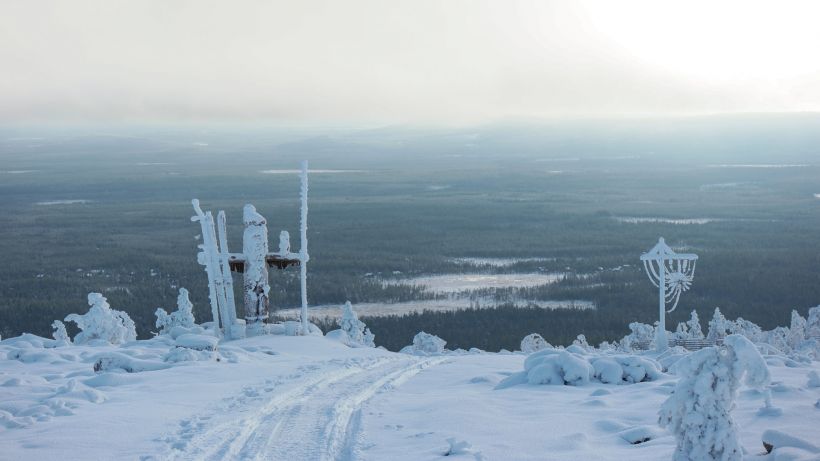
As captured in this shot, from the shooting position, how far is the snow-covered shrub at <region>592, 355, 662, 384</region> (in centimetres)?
1562

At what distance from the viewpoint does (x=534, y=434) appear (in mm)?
12008

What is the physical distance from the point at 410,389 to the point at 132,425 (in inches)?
193

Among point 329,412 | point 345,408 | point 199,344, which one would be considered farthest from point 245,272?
point 329,412

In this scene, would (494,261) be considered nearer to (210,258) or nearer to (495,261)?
(495,261)

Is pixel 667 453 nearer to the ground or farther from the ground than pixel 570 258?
farther from the ground

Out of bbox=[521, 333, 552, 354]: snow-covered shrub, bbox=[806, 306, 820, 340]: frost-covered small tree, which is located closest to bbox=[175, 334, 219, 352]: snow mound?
bbox=[521, 333, 552, 354]: snow-covered shrub

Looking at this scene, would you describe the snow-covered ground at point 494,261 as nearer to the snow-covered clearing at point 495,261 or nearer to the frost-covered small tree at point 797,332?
the snow-covered clearing at point 495,261

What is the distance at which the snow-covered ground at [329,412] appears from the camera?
1119cm

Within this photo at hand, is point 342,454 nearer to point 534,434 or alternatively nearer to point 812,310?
point 534,434

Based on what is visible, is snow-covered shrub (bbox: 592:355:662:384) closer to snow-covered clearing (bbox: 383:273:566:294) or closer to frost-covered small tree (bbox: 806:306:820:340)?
frost-covered small tree (bbox: 806:306:820:340)

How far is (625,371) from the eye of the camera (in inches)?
622

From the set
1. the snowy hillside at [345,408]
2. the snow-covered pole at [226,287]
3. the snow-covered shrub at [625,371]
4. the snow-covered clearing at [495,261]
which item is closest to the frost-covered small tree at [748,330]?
the snowy hillside at [345,408]

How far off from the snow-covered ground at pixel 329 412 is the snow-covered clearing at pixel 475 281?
37.3 metres

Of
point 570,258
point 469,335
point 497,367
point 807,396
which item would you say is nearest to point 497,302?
point 469,335
